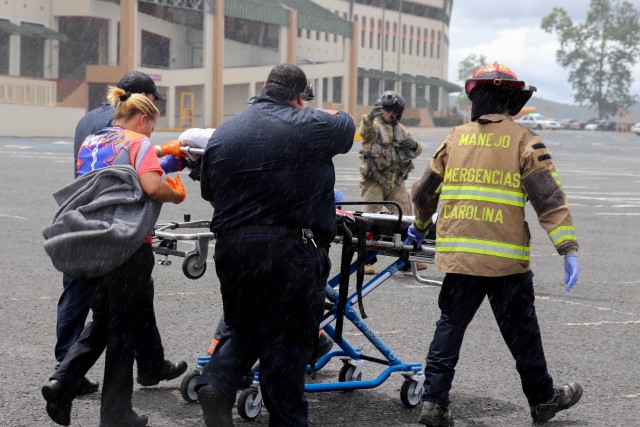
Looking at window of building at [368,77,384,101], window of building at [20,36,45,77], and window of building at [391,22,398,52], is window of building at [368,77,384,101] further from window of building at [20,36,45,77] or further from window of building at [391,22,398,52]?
window of building at [20,36,45,77]

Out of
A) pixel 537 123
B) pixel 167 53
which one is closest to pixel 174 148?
pixel 167 53

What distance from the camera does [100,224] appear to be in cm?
502

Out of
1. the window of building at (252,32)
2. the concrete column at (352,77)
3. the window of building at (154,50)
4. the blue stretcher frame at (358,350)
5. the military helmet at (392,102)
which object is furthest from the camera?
the concrete column at (352,77)

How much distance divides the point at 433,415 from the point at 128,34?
60928mm

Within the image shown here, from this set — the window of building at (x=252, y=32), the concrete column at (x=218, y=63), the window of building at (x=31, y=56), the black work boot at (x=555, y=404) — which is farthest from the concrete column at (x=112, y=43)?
the black work boot at (x=555, y=404)

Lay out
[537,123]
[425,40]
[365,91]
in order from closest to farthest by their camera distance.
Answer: [365,91] → [537,123] → [425,40]

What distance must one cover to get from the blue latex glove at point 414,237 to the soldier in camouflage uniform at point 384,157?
5.68 meters

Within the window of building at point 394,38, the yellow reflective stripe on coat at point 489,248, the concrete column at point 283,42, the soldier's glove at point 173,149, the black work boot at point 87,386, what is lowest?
the black work boot at point 87,386

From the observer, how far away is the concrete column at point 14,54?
60062 millimetres

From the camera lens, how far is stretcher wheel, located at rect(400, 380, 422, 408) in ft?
19.5

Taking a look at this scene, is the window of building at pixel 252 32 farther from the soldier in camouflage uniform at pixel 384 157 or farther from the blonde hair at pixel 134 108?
the blonde hair at pixel 134 108

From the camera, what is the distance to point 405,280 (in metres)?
10.6

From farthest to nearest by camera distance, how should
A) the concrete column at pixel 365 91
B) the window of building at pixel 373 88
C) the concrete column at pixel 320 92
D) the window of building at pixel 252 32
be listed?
the window of building at pixel 373 88, the concrete column at pixel 365 91, the concrete column at pixel 320 92, the window of building at pixel 252 32

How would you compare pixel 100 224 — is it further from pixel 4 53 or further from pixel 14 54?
pixel 4 53
